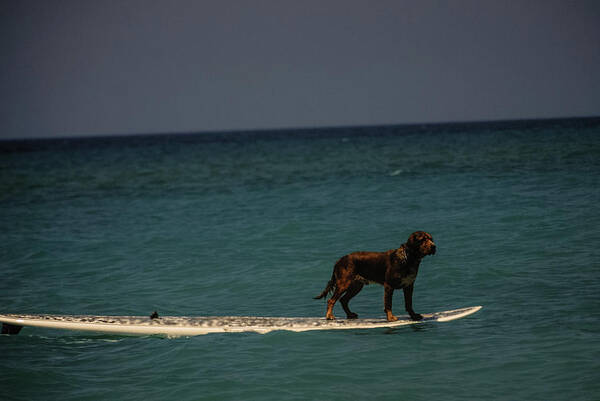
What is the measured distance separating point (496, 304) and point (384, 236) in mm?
8255

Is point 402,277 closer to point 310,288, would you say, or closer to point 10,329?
point 310,288

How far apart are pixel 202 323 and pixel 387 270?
3483 millimetres

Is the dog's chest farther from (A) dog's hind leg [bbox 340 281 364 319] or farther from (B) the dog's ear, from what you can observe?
(A) dog's hind leg [bbox 340 281 364 319]

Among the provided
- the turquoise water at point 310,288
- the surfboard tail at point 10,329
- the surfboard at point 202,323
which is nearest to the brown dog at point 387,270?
the surfboard at point 202,323

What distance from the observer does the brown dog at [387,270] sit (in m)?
10.6

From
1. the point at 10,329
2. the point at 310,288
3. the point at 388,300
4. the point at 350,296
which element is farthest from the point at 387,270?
the point at 10,329

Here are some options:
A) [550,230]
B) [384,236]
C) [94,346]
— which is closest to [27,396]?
[94,346]

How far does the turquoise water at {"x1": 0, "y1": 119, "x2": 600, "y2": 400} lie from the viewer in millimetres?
9172

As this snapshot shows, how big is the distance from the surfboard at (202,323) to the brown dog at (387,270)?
305 mm

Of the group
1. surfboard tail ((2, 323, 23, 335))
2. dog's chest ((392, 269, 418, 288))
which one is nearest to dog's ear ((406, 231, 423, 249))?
dog's chest ((392, 269, 418, 288))

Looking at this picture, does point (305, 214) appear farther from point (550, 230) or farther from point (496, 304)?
point (496, 304)

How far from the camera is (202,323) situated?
38.5 ft

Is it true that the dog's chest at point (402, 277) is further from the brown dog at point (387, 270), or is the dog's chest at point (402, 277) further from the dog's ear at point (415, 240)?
the dog's ear at point (415, 240)

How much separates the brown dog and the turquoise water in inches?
28.4
